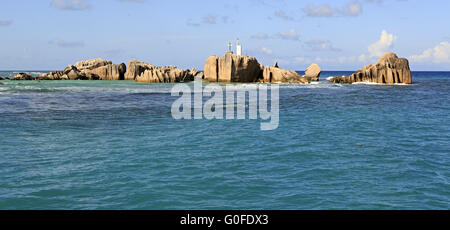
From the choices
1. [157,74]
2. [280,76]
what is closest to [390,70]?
[280,76]

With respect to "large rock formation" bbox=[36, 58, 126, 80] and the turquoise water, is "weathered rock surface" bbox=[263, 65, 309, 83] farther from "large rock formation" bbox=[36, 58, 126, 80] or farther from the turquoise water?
the turquoise water

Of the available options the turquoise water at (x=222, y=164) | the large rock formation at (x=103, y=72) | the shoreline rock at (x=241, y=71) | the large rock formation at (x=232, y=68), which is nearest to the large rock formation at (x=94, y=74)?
the large rock formation at (x=103, y=72)

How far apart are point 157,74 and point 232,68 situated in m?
16.4

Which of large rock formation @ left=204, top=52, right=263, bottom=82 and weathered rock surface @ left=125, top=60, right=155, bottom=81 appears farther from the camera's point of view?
weathered rock surface @ left=125, top=60, right=155, bottom=81

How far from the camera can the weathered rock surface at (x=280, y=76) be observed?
79.3 meters

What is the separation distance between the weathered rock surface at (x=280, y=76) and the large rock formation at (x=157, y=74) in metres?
17.9

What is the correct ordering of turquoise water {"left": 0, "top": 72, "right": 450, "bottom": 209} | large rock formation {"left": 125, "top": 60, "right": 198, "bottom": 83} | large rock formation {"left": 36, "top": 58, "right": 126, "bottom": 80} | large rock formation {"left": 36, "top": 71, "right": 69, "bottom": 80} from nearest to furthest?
turquoise water {"left": 0, "top": 72, "right": 450, "bottom": 209} → large rock formation {"left": 125, "top": 60, "right": 198, "bottom": 83} → large rock formation {"left": 36, "top": 71, "right": 69, "bottom": 80} → large rock formation {"left": 36, "top": 58, "right": 126, "bottom": 80}

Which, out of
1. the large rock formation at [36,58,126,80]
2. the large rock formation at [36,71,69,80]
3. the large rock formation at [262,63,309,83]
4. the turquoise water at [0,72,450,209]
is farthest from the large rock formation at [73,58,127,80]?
the turquoise water at [0,72,450,209]

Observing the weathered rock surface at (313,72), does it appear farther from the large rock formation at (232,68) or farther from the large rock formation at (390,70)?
the large rock formation at (390,70)

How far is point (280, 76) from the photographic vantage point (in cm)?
8056

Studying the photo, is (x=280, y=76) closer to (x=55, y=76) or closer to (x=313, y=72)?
(x=313, y=72)

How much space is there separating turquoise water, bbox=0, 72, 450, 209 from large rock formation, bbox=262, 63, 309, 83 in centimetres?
5505

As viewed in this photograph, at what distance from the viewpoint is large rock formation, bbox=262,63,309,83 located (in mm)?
79312
